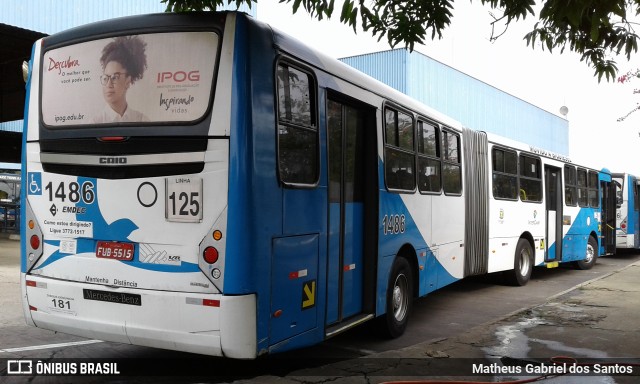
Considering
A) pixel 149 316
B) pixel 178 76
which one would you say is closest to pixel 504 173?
pixel 178 76

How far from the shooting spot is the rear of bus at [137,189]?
4566 mm

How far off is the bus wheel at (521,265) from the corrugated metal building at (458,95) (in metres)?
11.9

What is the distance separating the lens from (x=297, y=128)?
5.21 m

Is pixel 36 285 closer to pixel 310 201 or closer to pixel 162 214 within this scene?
pixel 162 214

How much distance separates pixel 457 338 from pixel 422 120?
303cm

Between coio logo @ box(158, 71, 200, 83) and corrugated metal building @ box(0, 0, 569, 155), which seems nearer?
coio logo @ box(158, 71, 200, 83)

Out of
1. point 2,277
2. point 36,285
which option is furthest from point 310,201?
point 2,277

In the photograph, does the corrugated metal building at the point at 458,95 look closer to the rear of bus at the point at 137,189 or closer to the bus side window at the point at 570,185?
the bus side window at the point at 570,185

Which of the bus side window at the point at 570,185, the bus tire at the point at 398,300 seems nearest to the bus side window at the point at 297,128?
the bus tire at the point at 398,300

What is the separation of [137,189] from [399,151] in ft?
11.7

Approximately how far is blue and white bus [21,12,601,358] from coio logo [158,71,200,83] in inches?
0.6

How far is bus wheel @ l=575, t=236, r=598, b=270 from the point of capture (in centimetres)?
1646

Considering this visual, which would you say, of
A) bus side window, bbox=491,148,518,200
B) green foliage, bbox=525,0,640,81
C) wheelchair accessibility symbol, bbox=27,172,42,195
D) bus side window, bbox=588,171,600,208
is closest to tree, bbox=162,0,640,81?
green foliage, bbox=525,0,640,81

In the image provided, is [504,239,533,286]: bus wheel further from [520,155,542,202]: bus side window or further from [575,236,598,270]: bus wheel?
[575,236,598,270]: bus wheel
